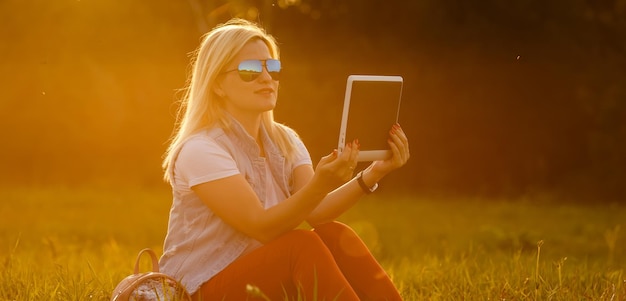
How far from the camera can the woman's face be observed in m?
4.16

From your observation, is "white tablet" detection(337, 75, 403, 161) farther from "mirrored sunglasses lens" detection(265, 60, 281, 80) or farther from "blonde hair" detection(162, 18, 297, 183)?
"blonde hair" detection(162, 18, 297, 183)

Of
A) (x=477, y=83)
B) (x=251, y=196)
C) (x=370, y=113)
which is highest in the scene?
(x=370, y=113)

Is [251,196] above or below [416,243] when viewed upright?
above

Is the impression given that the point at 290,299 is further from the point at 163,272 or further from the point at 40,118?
the point at 40,118

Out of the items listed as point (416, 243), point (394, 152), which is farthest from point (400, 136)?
point (416, 243)

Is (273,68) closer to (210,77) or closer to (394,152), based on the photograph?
(210,77)

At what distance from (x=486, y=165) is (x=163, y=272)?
36.7 feet

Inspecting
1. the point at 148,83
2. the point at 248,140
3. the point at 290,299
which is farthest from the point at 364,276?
the point at 148,83

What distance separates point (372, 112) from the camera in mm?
3898

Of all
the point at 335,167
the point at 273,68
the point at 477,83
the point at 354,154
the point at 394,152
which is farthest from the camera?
the point at 477,83

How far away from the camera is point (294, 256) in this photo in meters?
3.81

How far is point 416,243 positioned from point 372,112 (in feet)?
20.6

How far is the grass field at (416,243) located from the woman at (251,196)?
83 centimetres

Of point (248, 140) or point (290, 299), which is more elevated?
point (248, 140)
